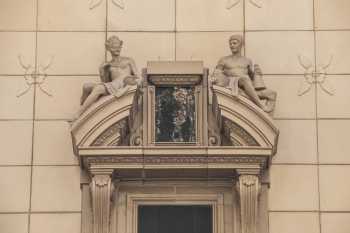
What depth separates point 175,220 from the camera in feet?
64.1

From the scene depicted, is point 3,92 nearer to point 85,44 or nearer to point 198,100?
point 85,44

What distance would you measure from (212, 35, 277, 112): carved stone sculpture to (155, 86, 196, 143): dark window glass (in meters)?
0.48

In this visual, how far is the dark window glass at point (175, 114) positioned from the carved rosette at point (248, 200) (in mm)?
923

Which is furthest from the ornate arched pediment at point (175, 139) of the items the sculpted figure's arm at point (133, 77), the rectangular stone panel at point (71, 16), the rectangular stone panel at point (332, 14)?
the rectangular stone panel at point (332, 14)

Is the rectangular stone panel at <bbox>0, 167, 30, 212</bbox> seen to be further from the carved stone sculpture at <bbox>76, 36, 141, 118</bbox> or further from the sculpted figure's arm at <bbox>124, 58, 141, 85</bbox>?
the sculpted figure's arm at <bbox>124, 58, 141, 85</bbox>

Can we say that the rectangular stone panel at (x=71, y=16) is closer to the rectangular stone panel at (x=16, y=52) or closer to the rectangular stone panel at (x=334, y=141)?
the rectangular stone panel at (x=16, y=52)

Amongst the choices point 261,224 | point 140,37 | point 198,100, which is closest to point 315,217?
point 261,224

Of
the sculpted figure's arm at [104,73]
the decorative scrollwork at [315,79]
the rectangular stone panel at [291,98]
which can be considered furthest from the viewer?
the decorative scrollwork at [315,79]

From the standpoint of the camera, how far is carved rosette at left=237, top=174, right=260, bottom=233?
1920cm

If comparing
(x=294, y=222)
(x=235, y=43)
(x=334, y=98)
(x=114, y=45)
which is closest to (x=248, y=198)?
(x=294, y=222)

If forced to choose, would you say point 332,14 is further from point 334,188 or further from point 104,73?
point 104,73

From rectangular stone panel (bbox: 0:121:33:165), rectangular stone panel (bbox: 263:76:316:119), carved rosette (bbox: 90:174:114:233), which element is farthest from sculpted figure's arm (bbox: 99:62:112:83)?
rectangular stone panel (bbox: 263:76:316:119)

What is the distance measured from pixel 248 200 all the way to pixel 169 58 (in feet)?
7.89

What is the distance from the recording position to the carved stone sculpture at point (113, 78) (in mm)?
19516
